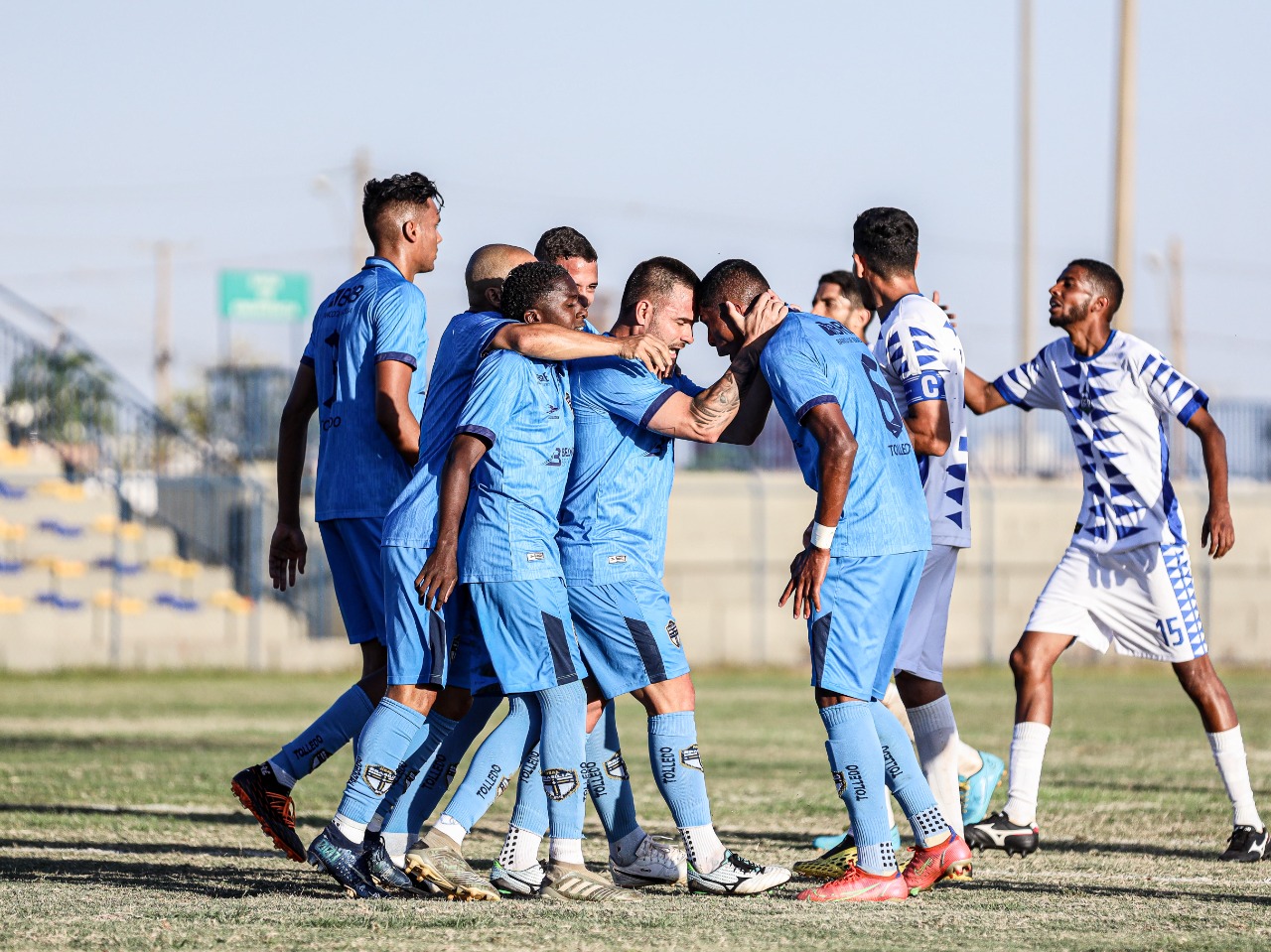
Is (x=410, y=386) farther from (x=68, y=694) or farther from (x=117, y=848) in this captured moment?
(x=68, y=694)

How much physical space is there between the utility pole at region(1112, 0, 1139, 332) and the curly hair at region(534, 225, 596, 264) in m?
15.9

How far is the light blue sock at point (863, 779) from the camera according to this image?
6.00m

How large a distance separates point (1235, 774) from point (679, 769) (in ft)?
9.41

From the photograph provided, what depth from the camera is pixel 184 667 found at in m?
22.1

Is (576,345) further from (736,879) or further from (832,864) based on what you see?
(832,864)

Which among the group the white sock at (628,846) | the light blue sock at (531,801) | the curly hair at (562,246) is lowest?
the white sock at (628,846)

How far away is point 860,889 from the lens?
19.5ft

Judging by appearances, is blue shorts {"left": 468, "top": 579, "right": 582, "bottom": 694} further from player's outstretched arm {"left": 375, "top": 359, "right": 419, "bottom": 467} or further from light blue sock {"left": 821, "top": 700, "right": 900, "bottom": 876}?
light blue sock {"left": 821, "top": 700, "right": 900, "bottom": 876}

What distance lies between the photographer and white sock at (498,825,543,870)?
610 cm

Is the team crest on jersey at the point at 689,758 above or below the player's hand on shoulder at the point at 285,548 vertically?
below

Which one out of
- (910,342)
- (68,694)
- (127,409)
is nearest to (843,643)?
(910,342)

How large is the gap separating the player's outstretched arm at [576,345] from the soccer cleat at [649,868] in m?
1.71

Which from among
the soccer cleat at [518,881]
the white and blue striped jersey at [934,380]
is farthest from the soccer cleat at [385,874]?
the white and blue striped jersey at [934,380]

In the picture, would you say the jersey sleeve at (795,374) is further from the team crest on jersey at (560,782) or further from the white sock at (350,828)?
the white sock at (350,828)
